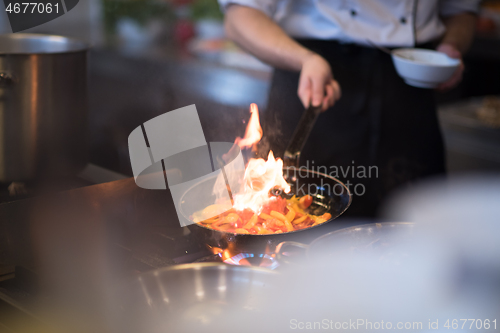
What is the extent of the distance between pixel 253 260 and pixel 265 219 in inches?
3.7

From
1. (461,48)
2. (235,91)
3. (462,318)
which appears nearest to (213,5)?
(235,91)

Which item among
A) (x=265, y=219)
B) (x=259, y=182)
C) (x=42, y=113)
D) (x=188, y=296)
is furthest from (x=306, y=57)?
(x=188, y=296)

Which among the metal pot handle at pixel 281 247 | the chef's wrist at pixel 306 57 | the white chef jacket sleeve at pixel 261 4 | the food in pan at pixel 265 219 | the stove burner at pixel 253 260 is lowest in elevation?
the stove burner at pixel 253 260

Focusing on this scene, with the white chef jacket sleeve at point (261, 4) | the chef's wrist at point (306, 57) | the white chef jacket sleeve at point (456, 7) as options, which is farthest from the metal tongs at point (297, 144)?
the white chef jacket sleeve at point (456, 7)

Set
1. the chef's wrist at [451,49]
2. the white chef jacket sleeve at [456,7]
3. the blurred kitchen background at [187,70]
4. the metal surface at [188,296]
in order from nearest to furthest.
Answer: the metal surface at [188,296] < the chef's wrist at [451,49] < the white chef jacket sleeve at [456,7] < the blurred kitchen background at [187,70]

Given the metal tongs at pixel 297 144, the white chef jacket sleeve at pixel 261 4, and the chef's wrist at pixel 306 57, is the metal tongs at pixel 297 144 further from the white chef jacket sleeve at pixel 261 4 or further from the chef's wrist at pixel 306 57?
the white chef jacket sleeve at pixel 261 4

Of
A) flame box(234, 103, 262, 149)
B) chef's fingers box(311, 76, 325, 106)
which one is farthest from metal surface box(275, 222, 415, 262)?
chef's fingers box(311, 76, 325, 106)

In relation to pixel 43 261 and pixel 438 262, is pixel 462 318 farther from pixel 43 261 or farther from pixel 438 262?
pixel 43 261

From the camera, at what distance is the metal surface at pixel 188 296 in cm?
50

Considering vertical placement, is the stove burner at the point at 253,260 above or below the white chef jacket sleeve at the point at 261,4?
below

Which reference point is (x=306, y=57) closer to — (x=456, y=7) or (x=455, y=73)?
(x=455, y=73)

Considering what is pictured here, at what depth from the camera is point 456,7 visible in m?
1.70

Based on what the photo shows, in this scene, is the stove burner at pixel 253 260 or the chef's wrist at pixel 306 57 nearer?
the stove burner at pixel 253 260

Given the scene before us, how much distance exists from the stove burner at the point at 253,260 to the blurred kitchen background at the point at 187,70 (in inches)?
39.2
